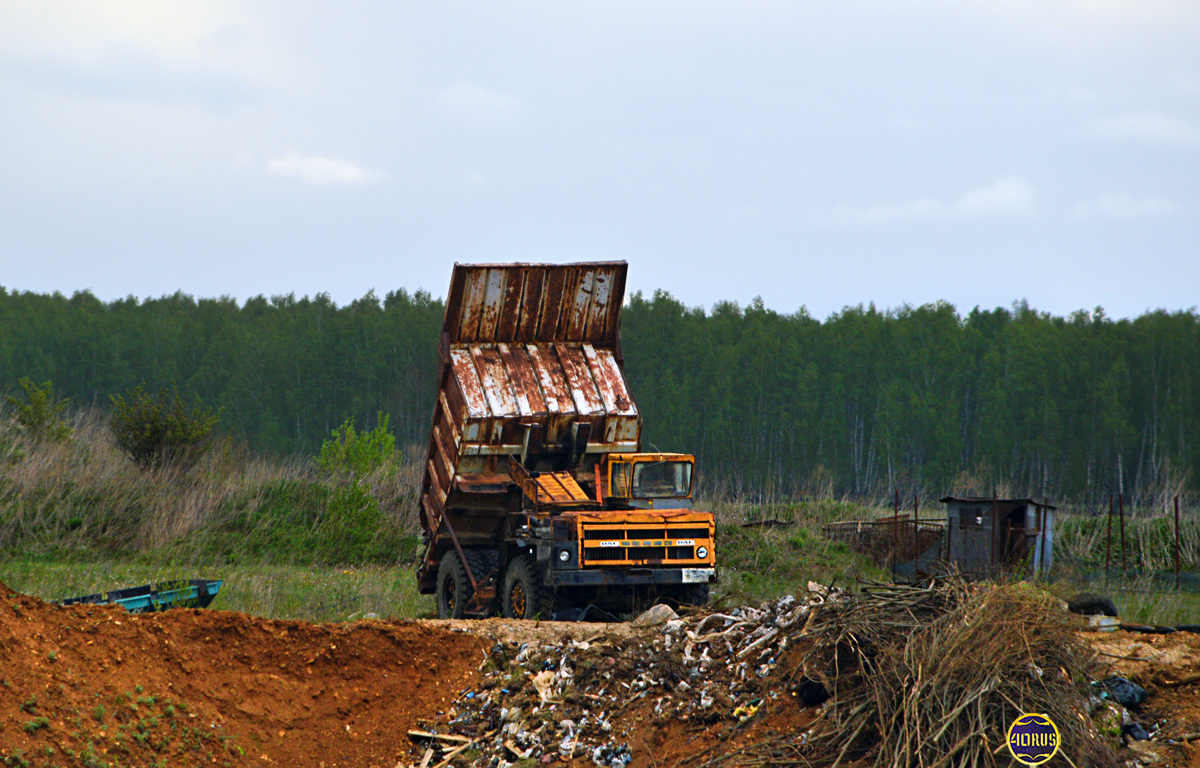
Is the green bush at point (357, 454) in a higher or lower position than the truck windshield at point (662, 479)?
lower

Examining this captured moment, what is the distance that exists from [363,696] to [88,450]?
18.1 m

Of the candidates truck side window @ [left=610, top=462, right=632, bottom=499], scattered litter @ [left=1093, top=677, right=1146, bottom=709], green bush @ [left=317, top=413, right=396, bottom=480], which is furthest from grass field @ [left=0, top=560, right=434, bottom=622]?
scattered litter @ [left=1093, top=677, right=1146, bottom=709]

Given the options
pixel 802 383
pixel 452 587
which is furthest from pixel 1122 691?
pixel 802 383

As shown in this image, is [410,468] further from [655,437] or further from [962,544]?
[655,437]

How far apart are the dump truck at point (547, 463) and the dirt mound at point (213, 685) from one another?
231 centimetres

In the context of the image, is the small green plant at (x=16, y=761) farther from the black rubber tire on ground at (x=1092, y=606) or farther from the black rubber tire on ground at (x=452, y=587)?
the black rubber tire on ground at (x=1092, y=606)

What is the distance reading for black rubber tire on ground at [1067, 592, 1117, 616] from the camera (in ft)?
31.6

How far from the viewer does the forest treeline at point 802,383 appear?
44062mm

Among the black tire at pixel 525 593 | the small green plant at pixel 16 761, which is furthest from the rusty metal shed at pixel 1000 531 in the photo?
the small green plant at pixel 16 761

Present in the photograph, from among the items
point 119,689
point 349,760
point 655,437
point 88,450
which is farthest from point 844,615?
point 655,437

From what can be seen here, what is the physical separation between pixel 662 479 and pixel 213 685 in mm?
5856

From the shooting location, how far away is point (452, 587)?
44.2 feet

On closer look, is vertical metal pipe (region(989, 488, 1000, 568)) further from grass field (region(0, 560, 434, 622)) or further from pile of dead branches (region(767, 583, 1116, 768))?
pile of dead branches (region(767, 583, 1116, 768))

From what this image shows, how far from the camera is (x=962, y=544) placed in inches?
713
